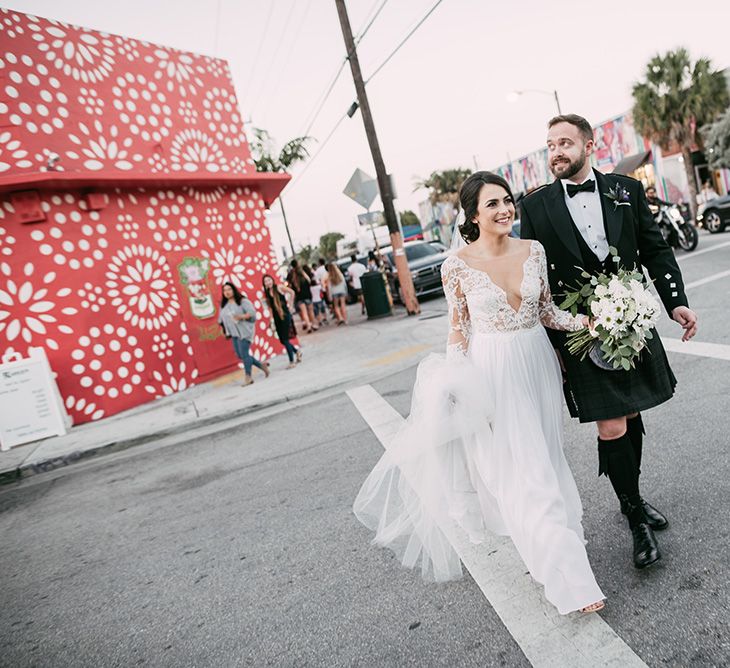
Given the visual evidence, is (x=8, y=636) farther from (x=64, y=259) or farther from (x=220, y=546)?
(x=64, y=259)

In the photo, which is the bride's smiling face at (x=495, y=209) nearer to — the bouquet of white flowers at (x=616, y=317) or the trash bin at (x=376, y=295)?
the bouquet of white flowers at (x=616, y=317)

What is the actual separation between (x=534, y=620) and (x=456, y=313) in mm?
1378

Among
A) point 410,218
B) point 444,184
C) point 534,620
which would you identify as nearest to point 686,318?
point 534,620

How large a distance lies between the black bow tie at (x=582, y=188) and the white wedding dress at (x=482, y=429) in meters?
0.32

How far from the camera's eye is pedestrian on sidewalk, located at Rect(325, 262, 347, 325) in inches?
617

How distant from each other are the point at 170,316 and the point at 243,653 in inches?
330

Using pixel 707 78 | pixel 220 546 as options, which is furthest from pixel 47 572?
pixel 707 78

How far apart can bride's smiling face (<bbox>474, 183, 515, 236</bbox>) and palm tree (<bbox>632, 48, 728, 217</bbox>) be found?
30854 mm

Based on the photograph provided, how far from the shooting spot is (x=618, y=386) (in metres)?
2.61

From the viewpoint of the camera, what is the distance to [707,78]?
2748 cm

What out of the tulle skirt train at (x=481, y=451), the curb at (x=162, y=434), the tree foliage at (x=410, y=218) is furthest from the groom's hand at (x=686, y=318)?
the tree foliage at (x=410, y=218)

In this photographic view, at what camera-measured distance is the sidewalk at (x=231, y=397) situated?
7.29 meters

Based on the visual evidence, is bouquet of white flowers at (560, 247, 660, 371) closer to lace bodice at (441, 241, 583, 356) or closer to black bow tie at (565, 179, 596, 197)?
lace bodice at (441, 241, 583, 356)

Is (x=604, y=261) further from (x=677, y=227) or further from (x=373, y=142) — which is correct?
(x=677, y=227)
